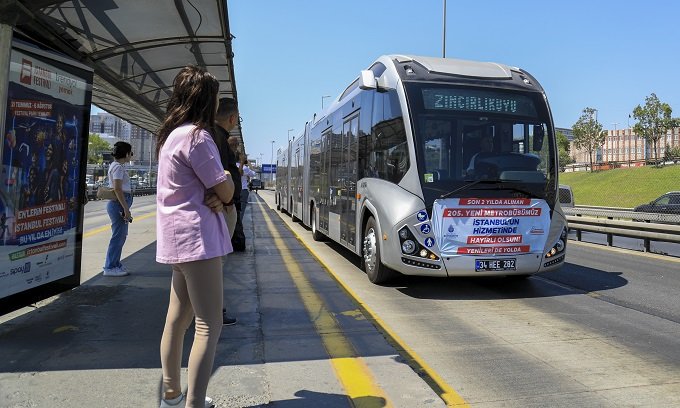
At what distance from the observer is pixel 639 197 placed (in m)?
44.3

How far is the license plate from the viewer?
6.28 meters

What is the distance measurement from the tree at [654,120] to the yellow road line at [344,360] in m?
65.6

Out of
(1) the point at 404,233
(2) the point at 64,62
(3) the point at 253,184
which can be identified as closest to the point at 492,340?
(1) the point at 404,233

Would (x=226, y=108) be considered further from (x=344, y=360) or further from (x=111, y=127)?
(x=111, y=127)

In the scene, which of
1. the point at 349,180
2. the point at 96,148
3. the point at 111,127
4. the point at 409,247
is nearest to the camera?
the point at 409,247

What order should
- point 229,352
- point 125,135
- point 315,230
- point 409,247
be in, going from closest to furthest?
1. point 229,352
2. point 409,247
3. point 315,230
4. point 125,135

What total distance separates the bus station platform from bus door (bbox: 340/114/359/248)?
1.76m

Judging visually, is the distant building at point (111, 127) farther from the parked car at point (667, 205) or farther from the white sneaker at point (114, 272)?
Answer: the white sneaker at point (114, 272)

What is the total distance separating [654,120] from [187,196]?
70751 millimetres

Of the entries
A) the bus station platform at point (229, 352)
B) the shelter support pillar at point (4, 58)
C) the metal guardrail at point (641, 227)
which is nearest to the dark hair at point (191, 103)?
the bus station platform at point (229, 352)

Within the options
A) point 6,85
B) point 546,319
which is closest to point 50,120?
point 6,85

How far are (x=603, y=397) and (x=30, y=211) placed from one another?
16.1ft

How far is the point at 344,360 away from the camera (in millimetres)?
4059

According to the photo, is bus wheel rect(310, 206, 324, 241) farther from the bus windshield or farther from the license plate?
the license plate
